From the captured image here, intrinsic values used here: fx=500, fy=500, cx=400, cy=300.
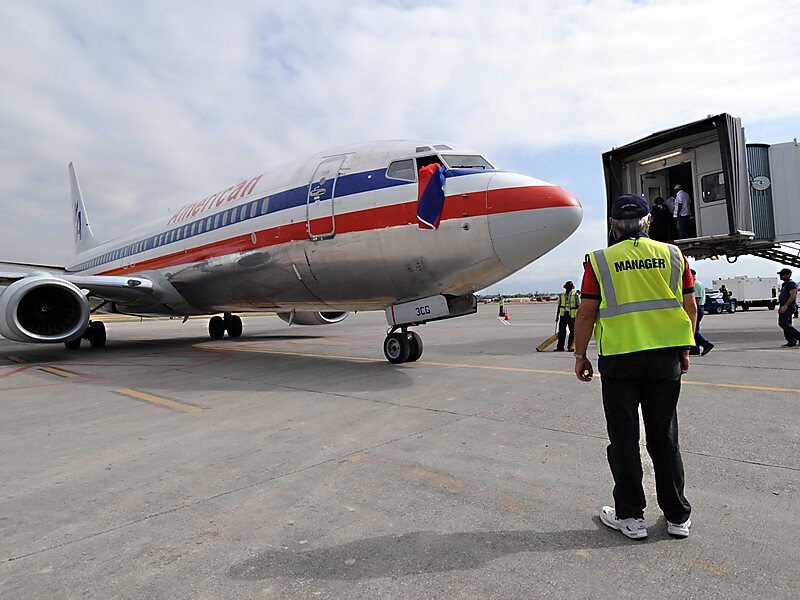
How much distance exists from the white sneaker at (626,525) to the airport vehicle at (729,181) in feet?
37.8

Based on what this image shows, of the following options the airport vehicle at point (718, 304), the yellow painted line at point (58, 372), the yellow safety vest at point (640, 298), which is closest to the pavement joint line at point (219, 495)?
the yellow safety vest at point (640, 298)

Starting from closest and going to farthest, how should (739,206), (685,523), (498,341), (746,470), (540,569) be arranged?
1. (540,569)
2. (685,523)
3. (746,470)
4. (739,206)
5. (498,341)

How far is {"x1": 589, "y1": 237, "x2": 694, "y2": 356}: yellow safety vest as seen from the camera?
2.54m

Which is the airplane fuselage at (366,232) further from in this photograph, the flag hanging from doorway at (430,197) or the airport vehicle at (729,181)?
the airport vehicle at (729,181)

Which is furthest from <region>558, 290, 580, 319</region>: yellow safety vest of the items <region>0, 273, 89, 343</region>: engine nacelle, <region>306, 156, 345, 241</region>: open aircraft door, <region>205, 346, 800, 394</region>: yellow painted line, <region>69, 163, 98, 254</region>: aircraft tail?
<region>69, 163, 98, 254</region>: aircraft tail

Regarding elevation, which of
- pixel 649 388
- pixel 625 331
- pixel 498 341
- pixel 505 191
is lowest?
pixel 498 341

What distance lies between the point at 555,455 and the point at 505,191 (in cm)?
420

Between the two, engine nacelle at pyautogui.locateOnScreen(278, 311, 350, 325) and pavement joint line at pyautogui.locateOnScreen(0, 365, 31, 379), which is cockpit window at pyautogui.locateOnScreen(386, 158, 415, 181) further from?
pavement joint line at pyautogui.locateOnScreen(0, 365, 31, 379)

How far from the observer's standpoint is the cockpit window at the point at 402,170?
25.7 ft

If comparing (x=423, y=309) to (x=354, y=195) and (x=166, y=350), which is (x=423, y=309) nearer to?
(x=354, y=195)

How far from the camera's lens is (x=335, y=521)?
2727 millimetres

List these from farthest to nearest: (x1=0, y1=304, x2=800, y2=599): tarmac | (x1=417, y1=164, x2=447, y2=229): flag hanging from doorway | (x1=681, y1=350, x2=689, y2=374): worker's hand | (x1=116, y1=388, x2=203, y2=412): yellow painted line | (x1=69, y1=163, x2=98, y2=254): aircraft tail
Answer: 1. (x1=69, y1=163, x2=98, y2=254): aircraft tail
2. (x1=417, y1=164, x2=447, y2=229): flag hanging from doorway
3. (x1=116, y1=388, x2=203, y2=412): yellow painted line
4. (x1=681, y1=350, x2=689, y2=374): worker's hand
5. (x1=0, y1=304, x2=800, y2=599): tarmac

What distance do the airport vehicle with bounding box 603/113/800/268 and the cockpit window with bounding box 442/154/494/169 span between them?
22.7ft

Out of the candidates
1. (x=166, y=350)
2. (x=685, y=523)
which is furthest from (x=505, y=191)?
(x=166, y=350)
